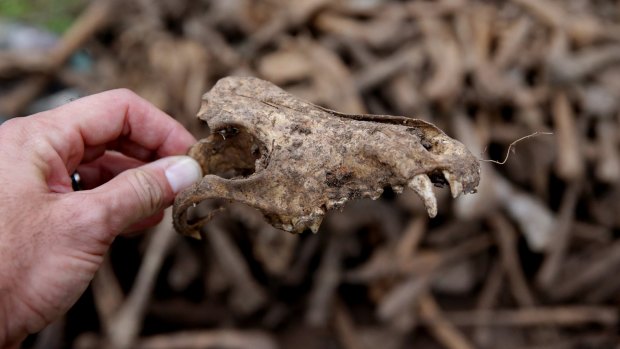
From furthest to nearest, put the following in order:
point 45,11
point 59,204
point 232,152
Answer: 1. point 45,11
2. point 232,152
3. point 59,204

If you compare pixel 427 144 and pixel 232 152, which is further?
pixel 232 152

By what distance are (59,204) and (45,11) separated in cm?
435

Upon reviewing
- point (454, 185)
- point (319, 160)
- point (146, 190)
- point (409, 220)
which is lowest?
point (146, 190)

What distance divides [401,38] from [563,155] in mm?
1186

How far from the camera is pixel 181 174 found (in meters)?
1.77

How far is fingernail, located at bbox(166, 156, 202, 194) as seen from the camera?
175cm

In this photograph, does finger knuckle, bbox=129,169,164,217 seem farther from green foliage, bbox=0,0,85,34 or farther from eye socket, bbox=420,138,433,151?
green foliage, bbox=0,0,85,34

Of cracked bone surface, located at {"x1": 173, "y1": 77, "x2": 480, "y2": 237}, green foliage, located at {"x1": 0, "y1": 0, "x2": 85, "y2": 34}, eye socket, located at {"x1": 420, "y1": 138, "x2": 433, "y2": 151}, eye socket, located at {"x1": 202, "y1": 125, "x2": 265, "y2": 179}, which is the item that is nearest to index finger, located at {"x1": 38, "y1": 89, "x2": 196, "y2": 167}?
eye socket, located at {"x1": 202, "y1": 125, "x2": 265, "y2": 179}

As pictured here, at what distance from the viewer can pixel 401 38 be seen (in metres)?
3.61

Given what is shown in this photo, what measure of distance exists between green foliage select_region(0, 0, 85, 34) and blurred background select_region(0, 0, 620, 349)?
62.8 inches

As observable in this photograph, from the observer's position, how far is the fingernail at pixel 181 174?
A: 1.75 m

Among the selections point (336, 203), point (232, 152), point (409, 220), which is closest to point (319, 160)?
point (336, 203)

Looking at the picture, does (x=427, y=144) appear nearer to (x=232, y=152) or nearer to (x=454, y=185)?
(x=454, y=185)

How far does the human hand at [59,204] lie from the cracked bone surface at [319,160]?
0.14 m
